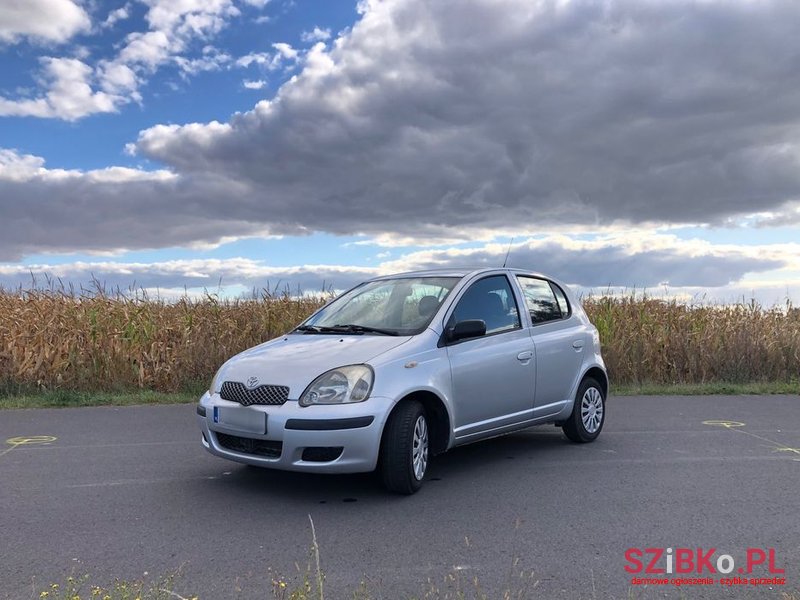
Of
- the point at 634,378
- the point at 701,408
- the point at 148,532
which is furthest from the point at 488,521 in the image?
the point at 634,378

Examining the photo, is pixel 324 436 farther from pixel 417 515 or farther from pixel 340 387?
pixel 417 515

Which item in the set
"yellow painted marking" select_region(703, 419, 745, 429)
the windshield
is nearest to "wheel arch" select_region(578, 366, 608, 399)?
"yellow painted marking" select_region(703, 419, 745, 429)

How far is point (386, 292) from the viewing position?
6.89 meters

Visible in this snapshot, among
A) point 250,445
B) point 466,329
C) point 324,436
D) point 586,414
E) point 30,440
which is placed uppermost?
point 466,329

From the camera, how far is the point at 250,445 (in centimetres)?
549

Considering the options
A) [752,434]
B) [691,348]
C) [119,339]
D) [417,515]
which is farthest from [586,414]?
[119,339]

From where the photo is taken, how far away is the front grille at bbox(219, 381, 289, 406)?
210 inches

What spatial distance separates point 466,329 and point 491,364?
620 mm

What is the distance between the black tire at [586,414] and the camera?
7543 mm

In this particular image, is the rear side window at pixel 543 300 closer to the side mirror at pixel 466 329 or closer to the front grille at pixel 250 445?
the side mirror at pixel 466 329

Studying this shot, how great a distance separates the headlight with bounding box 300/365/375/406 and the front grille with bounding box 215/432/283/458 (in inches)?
16.2

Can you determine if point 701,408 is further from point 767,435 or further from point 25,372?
point 25,372

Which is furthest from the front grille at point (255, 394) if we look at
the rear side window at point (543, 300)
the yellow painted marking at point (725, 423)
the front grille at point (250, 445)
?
the yellow painted marking at point (725, 423)

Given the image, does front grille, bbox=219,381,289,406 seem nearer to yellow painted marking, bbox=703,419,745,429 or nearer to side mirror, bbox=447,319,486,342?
side mirror, bbox=447,319,486,342
